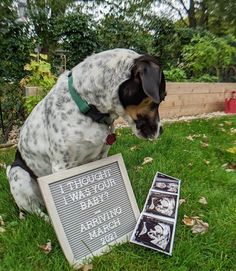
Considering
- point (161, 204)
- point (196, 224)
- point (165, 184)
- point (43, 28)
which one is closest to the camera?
point (161, 204)

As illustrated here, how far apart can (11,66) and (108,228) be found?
4.54m

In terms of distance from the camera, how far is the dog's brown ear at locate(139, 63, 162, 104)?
1.76 metres

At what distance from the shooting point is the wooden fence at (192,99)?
21.9 ft

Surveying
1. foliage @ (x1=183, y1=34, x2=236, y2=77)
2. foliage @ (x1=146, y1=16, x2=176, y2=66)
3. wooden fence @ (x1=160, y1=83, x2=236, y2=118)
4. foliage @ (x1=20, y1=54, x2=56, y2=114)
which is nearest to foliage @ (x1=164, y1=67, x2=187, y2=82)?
wooden fence @ (x1=160, y1=83, x2=236, y2=118)

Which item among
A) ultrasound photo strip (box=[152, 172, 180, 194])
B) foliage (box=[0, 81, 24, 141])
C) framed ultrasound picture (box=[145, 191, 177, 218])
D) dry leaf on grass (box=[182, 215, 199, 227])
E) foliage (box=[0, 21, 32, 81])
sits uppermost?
foliage (box=[0, 21, 32, 81])

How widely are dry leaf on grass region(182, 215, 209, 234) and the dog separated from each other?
0.74 metres

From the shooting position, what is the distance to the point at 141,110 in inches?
79.7

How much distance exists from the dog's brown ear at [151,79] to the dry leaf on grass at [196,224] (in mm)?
1063

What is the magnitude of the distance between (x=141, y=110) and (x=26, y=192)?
1.03 m

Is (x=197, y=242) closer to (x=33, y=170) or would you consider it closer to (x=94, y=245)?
(x=94, y=245)

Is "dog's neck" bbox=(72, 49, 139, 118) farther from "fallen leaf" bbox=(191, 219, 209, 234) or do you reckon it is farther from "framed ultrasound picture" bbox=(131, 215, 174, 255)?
"fallen leaf" bbox=(191, 219, 209, 234)

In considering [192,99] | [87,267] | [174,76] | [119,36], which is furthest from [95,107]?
[119,36]

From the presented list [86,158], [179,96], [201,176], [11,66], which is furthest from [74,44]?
[86,158]

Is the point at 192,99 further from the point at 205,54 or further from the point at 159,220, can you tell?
the point at 159,220
